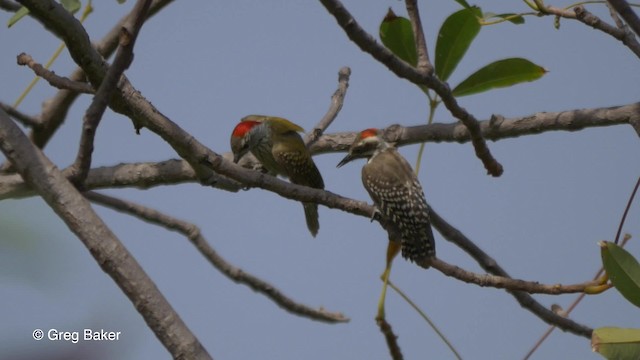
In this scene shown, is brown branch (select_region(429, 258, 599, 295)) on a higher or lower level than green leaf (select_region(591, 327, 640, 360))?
higher

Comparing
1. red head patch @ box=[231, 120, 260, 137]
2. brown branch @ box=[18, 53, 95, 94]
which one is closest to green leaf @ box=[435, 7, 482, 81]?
brown branch @ box=[18, 53, 95, 94]

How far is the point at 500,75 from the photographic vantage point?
405cm

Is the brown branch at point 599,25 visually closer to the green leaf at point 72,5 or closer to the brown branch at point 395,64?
the brown branch at point 395,64

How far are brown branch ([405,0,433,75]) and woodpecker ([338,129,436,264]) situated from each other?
4.14ft

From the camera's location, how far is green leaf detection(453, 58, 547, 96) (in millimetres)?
3977

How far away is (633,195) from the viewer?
311 centimetres

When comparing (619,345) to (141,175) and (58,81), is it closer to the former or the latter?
(58,81)

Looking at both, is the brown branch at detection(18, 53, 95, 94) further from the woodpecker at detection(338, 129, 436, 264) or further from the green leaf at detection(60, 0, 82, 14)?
the woodpecker at detection(338, 129, 436, 264)

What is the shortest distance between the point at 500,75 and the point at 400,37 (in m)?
0.54

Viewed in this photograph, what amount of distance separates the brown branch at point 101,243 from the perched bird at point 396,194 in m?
1.85

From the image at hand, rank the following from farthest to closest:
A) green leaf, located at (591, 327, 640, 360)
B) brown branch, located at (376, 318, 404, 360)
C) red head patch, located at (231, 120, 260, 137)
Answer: red head patch, located at (231, 120, 260, 137)
brown branch, located at (376, 318, 404, 360)
green leaf, located at (591, 327, 640, 360)

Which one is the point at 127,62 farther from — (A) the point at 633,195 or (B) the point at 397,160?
(B) the point at 397,160

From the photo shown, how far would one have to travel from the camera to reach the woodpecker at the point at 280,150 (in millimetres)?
6906

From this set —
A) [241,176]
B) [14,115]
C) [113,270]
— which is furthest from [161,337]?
[14,115]
